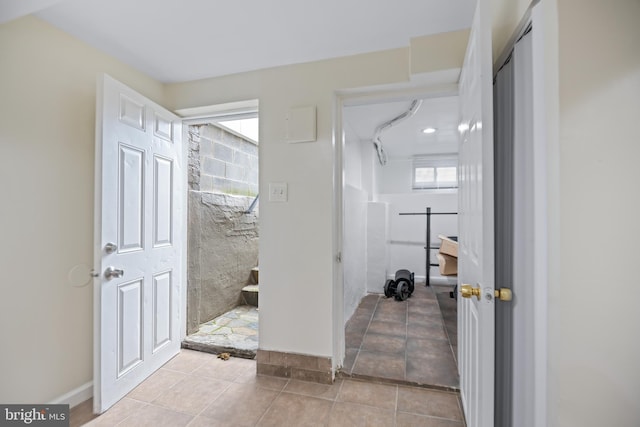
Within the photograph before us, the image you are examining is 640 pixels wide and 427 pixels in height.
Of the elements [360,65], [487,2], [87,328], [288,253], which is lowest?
[87,328]

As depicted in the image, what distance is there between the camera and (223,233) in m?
3.09

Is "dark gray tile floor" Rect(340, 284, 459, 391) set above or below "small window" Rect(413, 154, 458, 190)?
below

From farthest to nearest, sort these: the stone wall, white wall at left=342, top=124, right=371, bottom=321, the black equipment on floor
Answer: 1. the black equipment on floor
2. white wall at left=342, top=124, right=371, bottom=321
3. the stone wall

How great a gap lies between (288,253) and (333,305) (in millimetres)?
474

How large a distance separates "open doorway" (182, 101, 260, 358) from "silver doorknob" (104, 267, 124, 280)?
84 centimetres

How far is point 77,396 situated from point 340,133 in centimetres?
234

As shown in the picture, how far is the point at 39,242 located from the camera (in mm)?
1508

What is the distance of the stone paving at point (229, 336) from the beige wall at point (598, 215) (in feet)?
6.87

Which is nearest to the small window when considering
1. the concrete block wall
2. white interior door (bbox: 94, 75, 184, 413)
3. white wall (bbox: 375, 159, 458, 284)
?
white wall (bbox: 375, 159, 458, 284)

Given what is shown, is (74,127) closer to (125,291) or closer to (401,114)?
(125,291)

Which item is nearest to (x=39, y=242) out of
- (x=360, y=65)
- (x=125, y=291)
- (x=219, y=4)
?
(x=125, y=291)

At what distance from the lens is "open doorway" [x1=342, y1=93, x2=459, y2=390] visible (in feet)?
7.23

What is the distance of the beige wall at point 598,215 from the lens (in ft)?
2.29

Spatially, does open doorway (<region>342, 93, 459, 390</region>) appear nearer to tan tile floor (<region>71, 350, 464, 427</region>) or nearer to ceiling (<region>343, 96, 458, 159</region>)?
ceiling (<region>343, 96, 458, 159</region>)
